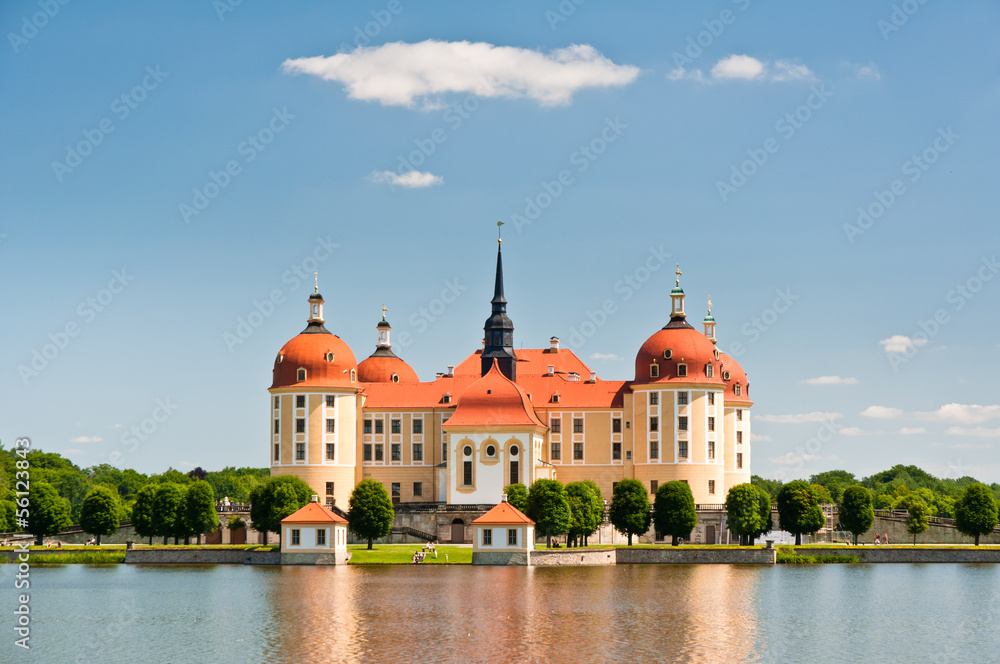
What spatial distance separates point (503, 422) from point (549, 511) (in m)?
15.6

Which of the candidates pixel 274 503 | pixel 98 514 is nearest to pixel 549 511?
pixel 274 503

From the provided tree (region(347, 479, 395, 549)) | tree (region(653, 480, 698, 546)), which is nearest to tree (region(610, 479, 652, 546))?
tree (region(653, 480, 698, 546))

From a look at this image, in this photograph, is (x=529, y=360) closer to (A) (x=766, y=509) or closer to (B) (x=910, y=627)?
(A) (x=766, y=509)

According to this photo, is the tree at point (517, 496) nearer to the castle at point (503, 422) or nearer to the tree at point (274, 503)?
the castle at point (503, 422)

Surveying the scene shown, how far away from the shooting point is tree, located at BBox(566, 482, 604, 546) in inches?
3164

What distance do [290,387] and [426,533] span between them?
14633mm

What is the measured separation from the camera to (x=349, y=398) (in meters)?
97.3

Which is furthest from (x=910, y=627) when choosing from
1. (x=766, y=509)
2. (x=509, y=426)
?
(x=509, y=426)

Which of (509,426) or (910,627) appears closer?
(910,627)

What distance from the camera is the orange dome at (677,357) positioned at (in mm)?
94938

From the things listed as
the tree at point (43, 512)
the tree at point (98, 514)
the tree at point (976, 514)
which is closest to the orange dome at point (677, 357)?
the tree at point (976, 514)

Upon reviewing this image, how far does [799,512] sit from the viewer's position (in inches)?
3346

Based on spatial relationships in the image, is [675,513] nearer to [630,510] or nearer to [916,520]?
[630,510]

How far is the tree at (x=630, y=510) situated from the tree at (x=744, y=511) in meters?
5.41
